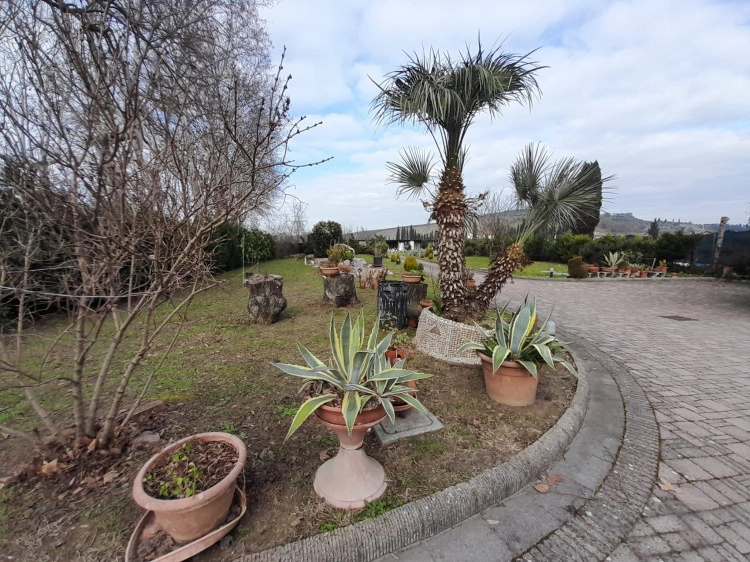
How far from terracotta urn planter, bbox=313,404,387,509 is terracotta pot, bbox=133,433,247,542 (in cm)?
51

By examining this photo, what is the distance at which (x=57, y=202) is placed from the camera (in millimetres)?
1636

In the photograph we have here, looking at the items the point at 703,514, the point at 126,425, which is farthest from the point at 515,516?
the point at 126,425

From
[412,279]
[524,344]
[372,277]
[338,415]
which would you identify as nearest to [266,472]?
[338,415]

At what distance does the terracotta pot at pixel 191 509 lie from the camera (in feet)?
4.56

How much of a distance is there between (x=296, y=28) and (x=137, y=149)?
4.76 m

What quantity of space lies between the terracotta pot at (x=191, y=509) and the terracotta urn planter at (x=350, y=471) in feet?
1.68

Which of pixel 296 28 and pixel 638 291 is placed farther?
pixel 638 291

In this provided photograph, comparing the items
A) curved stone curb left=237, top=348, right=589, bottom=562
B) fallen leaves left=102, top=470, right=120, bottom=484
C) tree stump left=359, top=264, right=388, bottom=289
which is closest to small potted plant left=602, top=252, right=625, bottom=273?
tree stump left=359, top=264, right=388, bottom=289

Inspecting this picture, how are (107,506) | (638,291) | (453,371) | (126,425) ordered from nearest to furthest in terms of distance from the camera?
(107,506)
(126,425)
(453,371)
(638,291)

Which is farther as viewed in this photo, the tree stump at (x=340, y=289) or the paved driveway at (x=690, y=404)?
the tree stump at (x=340, y=289)

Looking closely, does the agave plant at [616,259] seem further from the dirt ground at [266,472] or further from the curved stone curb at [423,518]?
the curved stone curb at [423,518]

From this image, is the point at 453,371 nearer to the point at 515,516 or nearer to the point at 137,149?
the point at 515,516

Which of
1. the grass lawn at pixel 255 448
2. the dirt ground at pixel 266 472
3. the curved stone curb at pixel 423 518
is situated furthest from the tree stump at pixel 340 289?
the curved stone curb at pixel 423 518

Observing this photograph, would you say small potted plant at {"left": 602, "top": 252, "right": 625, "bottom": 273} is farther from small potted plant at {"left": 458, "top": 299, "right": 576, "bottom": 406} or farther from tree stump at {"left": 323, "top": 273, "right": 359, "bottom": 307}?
small potted plant at {"left": 458, "top": 299, "right": 576, "bottom": 406}
